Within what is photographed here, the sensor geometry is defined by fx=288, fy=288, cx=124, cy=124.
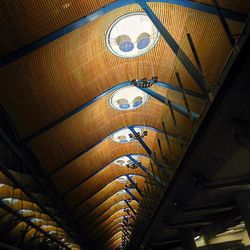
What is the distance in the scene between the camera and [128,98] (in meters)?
15.6

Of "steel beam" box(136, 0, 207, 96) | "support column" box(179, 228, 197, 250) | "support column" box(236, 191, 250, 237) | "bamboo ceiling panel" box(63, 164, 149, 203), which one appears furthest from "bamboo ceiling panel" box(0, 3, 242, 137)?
"bamboo ceiling panel" box(63, 164, 149, 203)

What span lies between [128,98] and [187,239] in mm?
8065

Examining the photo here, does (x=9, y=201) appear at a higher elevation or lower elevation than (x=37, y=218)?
lower

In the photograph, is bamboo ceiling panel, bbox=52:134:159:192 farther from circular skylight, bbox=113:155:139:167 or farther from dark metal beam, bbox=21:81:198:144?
dark metal beam, bbox=21:81:198:144

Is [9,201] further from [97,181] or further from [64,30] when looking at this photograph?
[97,181]

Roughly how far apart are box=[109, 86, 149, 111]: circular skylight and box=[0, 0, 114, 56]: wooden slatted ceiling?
20.5ft

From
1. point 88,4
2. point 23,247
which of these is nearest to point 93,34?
point 88,4

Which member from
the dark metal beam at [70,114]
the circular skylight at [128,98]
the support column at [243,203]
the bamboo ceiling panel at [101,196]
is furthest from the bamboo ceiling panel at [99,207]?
the support column at [243,203]

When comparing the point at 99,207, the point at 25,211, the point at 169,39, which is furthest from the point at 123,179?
the point at 169,39

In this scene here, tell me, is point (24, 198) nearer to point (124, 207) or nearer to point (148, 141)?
point (148, 141)

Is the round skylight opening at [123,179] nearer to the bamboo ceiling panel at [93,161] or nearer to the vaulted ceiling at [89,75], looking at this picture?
the bamboo ceiling panel at [93,161]

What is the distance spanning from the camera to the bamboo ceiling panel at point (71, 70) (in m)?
9.39

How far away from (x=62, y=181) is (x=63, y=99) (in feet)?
23.1

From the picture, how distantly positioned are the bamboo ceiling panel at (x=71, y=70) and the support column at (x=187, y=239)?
27.2ft
